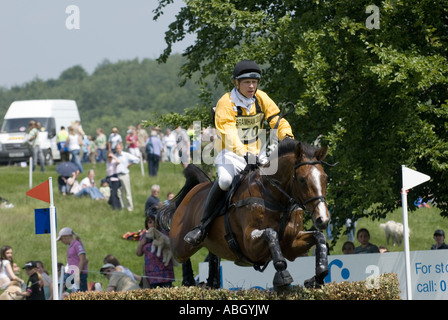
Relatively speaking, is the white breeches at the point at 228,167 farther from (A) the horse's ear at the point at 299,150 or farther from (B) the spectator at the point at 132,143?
(B) the spectator at the point at 132,143

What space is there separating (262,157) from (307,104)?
399 cm

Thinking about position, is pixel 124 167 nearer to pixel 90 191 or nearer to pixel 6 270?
pixel 90 191

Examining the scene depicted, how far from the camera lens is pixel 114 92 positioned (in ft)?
314

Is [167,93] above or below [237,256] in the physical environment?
above

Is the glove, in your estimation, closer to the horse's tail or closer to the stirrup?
the stirrup

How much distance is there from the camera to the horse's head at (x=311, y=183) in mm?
7871

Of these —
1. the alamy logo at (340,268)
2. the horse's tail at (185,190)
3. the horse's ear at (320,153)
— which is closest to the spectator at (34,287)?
the horse's tail at (185,190)

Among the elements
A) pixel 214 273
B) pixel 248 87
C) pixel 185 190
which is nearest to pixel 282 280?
pixel 248 87

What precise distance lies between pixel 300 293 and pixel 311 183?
3.90ft

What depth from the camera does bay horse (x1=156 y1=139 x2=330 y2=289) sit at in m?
8.08

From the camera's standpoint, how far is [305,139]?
1328cm

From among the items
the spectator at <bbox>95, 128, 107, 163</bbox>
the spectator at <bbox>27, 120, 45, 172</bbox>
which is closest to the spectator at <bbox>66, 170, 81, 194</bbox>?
the spectator at <bbox>27, 120, 45, 172</bbox>
